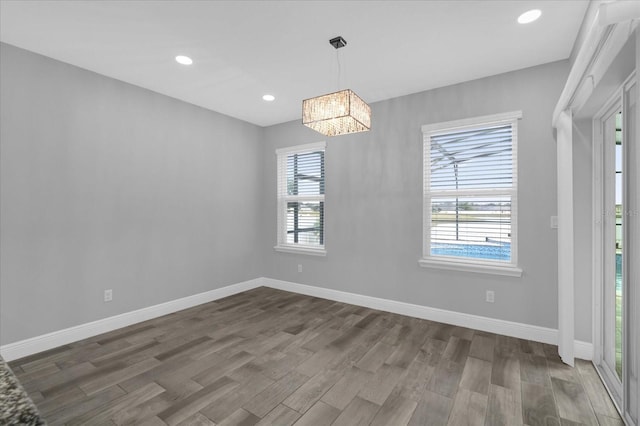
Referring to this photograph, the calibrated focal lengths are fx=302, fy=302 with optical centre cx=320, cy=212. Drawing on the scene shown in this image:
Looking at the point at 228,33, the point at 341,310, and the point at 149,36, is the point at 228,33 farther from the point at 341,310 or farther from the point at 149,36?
the point at 341,310

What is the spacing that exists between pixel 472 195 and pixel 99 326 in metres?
4.27

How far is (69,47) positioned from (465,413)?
4.31m

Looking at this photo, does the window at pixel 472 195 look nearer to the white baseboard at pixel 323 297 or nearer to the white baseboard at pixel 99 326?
the white baseboard at pixel 323 297

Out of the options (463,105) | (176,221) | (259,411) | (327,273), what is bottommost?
(259,411)

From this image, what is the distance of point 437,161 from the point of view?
3.61 metres

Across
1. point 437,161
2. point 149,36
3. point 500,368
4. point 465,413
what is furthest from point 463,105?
point 149,36

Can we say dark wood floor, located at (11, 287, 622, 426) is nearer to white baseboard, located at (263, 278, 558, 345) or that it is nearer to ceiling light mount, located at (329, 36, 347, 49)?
white baseboard, located at (263, 278, 558, 345)

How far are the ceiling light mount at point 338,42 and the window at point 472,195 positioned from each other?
4.93ft

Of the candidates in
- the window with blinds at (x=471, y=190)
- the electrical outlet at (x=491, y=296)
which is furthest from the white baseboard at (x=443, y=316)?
the window with blinds at (x=471, y=190)

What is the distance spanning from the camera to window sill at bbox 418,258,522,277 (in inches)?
122

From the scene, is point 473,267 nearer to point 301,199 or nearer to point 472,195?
point 472,195

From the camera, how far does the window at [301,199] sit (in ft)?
15.3

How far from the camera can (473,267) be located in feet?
10.8

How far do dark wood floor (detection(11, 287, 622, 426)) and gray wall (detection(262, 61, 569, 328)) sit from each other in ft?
1.52
